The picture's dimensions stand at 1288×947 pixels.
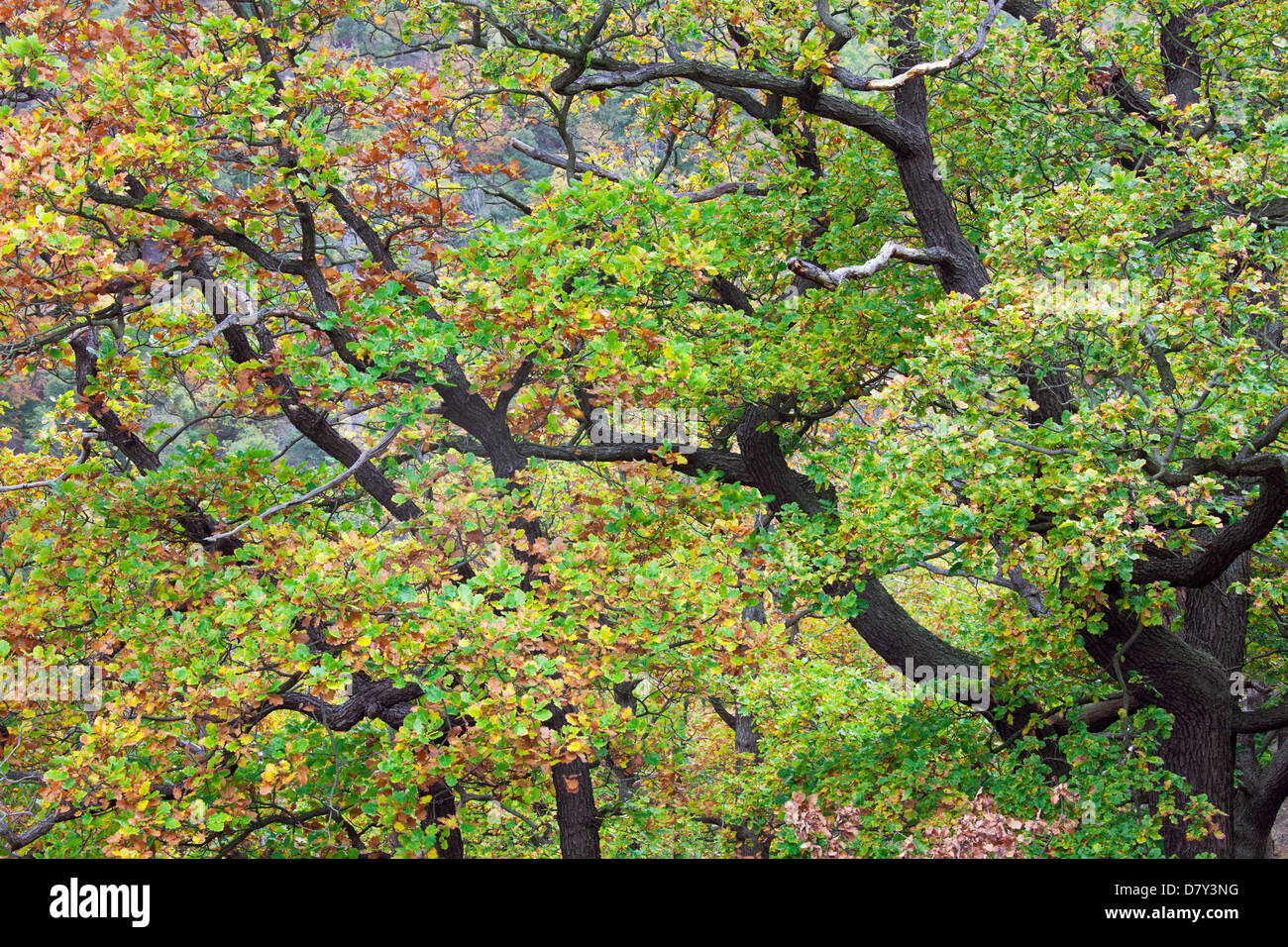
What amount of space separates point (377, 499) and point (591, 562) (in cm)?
314

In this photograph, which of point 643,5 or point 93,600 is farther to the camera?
point 643,5

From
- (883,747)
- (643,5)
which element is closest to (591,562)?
(883,747)

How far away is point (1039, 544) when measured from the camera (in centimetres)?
852

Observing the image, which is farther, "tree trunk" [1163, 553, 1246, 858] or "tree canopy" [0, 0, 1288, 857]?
"tree trunk" [1163, 553, 1246, 858]

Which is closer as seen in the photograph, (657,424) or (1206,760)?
(1206,760)

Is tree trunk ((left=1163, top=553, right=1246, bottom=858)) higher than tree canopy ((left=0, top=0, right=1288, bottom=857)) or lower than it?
lower

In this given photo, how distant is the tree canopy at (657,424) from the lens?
758cm

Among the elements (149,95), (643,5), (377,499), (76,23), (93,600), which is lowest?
(93,600)

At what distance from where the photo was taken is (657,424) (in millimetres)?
11133

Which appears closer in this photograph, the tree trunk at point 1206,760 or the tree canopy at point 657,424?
the tree canopy at point 657,424

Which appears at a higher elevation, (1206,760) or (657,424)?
(657,424)

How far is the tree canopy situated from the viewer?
758 cm

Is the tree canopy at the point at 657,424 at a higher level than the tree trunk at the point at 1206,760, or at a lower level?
higher
